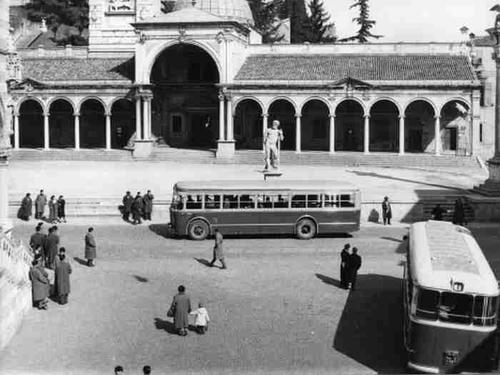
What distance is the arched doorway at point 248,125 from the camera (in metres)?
61.2

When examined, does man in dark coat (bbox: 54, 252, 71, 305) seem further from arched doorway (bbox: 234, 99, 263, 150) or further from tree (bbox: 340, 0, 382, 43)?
tree (bbox: 340, 0, 382, 43)

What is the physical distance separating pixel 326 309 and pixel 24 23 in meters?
76.0

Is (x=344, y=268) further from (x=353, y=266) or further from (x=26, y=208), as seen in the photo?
(x=26, y=208)

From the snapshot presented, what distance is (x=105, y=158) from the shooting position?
57719mm

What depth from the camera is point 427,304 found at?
15812 millimetres

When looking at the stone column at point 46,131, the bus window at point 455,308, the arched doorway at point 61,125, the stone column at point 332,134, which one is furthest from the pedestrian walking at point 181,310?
the arched doorway at point 61,125

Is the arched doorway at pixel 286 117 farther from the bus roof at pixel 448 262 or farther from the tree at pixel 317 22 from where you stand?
the bus roof at pixel 448 262

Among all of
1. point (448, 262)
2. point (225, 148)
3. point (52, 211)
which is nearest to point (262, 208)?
point (52, 211)

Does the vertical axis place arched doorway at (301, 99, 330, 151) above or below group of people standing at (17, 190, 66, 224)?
above

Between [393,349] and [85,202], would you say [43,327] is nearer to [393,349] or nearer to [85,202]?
[393,349]

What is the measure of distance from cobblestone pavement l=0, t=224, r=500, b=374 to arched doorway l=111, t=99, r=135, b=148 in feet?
117

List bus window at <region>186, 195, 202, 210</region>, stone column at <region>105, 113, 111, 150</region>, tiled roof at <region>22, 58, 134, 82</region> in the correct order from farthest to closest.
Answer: tiled roof at <region>22, 58, 134, 82</region> < stone column at <region>105, 113, 111, 150</region> < bus window at <region>186, 195, 202, 210</region>

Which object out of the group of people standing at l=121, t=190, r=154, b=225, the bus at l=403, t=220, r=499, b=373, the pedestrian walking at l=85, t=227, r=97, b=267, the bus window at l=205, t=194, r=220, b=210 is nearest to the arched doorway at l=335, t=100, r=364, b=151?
the group of people standing at l=121, t=190, r=154, b=225

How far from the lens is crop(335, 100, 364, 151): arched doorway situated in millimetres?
60312
